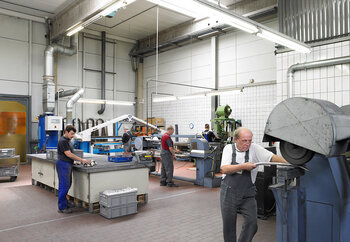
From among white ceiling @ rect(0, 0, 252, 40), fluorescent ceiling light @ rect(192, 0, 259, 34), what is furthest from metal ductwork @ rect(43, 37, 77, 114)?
fluorescent ceiling light @ rect(192, 0, 259, 34)

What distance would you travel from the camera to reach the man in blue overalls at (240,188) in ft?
8.37

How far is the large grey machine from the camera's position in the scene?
6.46 feet

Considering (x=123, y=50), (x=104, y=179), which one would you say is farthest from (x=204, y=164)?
(x=123, y=50)

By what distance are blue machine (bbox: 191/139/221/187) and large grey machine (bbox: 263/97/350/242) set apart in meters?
4.11

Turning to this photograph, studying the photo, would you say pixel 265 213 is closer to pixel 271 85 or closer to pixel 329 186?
pixel 329 186

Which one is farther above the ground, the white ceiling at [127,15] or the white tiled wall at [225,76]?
the white ceiling at [127,15]

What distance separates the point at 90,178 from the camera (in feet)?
15.0

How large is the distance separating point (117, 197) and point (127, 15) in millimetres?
8459

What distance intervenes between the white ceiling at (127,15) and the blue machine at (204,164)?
5.37 meters

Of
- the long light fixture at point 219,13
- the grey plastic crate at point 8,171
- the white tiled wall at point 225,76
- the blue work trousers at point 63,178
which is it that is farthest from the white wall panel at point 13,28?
the long light fixture at point 219,13

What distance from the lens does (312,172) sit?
A: 2.36 meters

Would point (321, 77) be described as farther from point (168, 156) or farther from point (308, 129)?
point (308, 129)

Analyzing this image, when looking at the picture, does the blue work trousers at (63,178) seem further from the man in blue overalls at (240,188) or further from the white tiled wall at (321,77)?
the white tiled wall at (321,77)

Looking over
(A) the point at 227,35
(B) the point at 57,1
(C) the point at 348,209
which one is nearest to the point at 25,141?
(B) the point at 57,1
